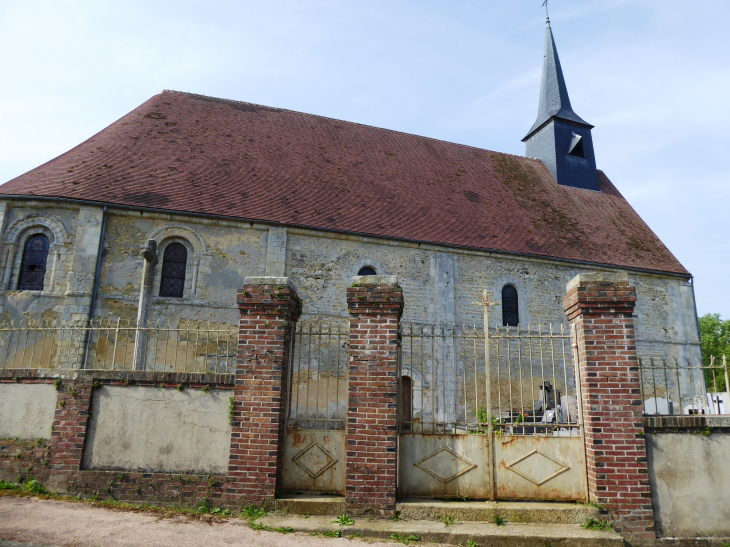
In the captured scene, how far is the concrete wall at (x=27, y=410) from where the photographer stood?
580 centimetres

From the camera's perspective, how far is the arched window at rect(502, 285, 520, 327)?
14.0 m

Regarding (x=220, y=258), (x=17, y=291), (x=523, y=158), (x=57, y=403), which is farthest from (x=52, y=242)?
(x=523, y=158)

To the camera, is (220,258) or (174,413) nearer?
(174,413)

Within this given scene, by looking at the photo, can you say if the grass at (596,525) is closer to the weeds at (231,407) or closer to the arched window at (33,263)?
the weeds at (231,407)

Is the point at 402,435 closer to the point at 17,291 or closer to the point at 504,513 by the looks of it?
the point at 504,513

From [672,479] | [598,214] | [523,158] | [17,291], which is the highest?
[523,158]

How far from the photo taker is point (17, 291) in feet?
35.2

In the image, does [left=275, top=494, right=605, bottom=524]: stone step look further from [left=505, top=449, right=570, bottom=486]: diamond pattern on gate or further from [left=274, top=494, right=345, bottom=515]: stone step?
[left=505, top=449, right=570, bottom=486]: diamond pattern on gate

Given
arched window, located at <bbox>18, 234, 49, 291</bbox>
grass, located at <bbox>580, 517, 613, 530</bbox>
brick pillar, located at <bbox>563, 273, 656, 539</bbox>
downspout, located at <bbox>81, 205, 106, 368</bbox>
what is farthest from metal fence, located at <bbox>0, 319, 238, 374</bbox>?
grass, located at <bbox>580, 517, 613, 530</bbox>

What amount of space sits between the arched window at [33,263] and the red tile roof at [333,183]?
107 centimetres

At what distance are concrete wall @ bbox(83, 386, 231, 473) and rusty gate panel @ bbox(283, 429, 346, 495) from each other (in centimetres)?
70

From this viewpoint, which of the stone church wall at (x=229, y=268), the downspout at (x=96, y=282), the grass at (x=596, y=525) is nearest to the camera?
the grass at (x=596, y=525)

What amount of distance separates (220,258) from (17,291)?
4235 mm

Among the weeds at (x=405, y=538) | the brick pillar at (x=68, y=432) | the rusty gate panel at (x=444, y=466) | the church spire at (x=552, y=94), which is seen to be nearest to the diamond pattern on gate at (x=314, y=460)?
the rusty gate panel at (x=444, y=466)
